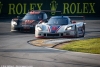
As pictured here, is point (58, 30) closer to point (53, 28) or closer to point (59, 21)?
point (53, 28)

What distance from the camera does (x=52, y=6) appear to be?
35906 millimetres

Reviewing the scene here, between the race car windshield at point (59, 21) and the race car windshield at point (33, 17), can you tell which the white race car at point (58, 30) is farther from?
the race car windshield at point (33, 17)

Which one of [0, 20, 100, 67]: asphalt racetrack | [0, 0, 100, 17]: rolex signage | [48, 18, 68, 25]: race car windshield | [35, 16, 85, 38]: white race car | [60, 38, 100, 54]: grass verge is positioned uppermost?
[0, 0, 100, 17]: rolex signage

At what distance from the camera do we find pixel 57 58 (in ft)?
32.0

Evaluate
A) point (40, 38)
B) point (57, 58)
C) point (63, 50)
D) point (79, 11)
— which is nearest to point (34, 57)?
point (57, 58)

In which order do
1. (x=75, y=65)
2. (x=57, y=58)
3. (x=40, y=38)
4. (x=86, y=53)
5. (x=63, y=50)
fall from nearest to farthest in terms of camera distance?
(x=75, y=65)
(x=57, y=58)
(x=86, y=53)
(x=63, y=50)
(x=40, y=38)

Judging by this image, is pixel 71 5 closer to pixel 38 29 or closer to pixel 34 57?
pixel 38 29

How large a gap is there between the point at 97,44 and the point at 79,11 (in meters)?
22.9

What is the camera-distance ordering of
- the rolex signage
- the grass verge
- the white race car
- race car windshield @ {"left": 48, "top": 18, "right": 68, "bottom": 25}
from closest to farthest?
the grass verge < the white race car < race car windshield @ {"left": 48, "top": 18, "right": 68, "bottom": 25} < the rolex signage

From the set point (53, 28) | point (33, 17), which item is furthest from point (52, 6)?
point (53, 28)

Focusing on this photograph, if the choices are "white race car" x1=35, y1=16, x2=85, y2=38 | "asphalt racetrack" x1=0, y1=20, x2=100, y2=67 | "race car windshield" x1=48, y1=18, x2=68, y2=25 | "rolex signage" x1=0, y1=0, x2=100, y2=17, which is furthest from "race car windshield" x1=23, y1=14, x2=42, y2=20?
"rolex signage" x1=0, y1=0, x2=100, y2=17

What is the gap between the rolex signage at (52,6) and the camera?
116 ft

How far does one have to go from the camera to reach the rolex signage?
116 feet

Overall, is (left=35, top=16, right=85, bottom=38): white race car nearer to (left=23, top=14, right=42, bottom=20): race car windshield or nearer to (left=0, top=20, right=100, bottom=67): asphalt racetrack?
(left=0, top=20, right=100, bottom=67): asphalt racetrack
